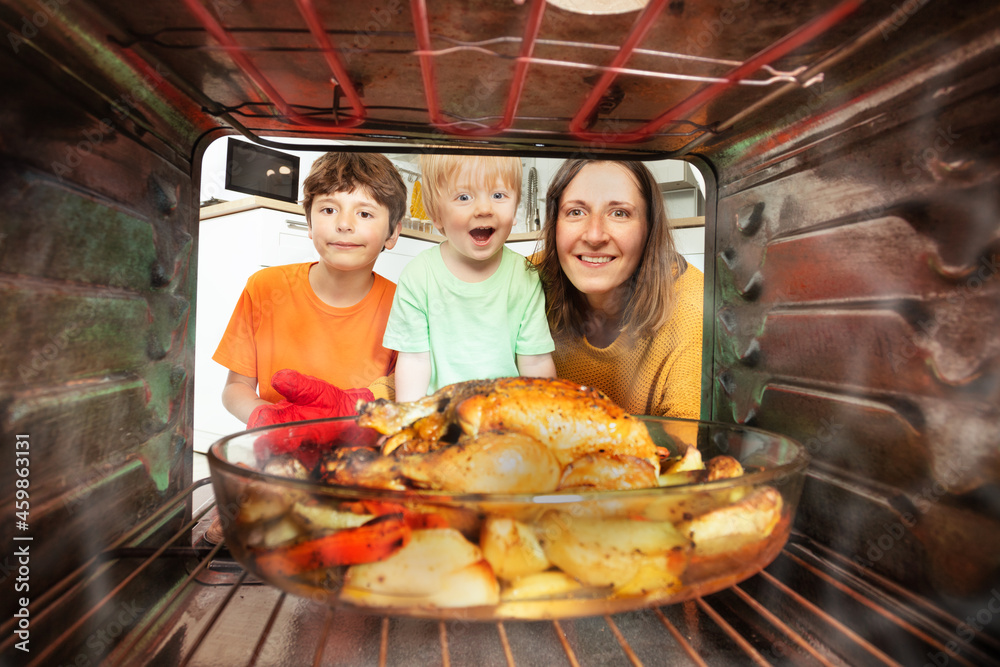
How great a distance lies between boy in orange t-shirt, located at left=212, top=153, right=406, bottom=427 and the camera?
0.94m

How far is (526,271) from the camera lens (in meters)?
1.07

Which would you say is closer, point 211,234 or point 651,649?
point 651,649

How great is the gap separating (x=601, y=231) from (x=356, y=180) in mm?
508

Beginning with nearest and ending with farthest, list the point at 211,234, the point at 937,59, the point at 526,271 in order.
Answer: the point at 937,59
the point at 211,234
the point at 526,271

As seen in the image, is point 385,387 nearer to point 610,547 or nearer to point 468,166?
point 468,166

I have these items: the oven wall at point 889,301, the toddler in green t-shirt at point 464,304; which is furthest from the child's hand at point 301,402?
the oven wall at point 889,301

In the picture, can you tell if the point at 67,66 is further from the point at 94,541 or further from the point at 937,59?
the point at 937,59

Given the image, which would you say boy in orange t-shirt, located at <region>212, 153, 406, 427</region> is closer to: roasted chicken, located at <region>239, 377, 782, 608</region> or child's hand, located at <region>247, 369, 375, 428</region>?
child's hand, located at <region>247, 369, 375, 428</region>

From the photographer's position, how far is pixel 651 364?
116 cm

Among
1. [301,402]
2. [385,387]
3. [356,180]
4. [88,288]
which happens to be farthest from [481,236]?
[88,288]

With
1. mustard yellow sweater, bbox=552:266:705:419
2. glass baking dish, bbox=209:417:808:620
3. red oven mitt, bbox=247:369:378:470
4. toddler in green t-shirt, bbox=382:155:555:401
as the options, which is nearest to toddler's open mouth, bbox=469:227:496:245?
toddler in green t-shirt, bbox=382:155:555:401

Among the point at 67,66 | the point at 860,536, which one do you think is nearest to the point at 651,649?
the point at 860,536

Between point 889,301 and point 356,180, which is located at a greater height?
point 356,180

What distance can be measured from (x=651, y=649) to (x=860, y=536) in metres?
0.27
